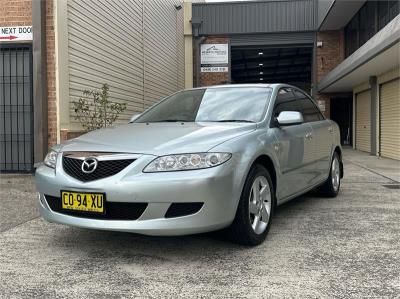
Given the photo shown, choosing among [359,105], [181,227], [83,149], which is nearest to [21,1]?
[83,149]

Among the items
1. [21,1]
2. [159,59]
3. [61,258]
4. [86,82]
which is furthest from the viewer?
[159,59]

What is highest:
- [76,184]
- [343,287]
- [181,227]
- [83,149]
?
[83,149]

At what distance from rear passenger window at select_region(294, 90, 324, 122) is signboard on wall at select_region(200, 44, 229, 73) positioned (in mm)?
14277

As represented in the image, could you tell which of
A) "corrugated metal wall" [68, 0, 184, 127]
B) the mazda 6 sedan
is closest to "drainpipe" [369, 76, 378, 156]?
"corrugated metal wall" [68, 0, 184, 127]

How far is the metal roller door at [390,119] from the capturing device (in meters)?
13.1

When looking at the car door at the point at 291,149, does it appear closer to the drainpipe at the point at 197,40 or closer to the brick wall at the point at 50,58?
the brick wall at the point at 50,58

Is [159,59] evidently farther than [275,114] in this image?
Yes

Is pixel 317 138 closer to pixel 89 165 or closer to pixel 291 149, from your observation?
pixel 291 149

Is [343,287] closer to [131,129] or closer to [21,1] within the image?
[131,129]

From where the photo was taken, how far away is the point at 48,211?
3.87 meters

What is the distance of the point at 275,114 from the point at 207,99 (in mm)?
743

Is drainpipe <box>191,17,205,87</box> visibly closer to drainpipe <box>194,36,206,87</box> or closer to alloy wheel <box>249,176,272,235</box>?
drainpipe <box>194,36,206,87</box>

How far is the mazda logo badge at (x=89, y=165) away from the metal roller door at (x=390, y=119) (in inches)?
441

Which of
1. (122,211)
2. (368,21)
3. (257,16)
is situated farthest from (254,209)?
(257,16)
